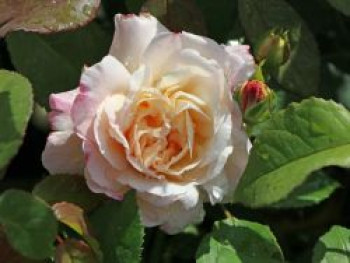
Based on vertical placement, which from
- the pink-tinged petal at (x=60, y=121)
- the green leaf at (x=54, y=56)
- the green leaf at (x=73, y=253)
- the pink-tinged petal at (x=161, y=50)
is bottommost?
the green leaf at (x=73, y=253)

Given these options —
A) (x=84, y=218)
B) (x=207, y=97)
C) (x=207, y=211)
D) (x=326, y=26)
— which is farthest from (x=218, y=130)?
(x=326, y=26)

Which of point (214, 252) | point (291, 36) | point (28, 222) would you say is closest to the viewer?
point (28, 222)

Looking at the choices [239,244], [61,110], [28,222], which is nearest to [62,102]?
[61,110]

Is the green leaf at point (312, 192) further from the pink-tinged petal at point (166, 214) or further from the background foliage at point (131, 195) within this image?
the pink-tinged petal at point (166, 214)

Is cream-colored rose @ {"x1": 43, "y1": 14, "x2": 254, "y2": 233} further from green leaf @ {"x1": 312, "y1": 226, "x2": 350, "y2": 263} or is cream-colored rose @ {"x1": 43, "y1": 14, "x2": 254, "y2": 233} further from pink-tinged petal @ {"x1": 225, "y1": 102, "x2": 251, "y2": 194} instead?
green leaf @ {"x1": 312, "y1": 226, "x2": 350, "y2": 263}

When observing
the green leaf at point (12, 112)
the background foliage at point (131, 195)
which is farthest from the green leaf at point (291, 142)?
the green leaf at point (12, 112)

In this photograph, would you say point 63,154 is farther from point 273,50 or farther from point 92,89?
point 273,50
